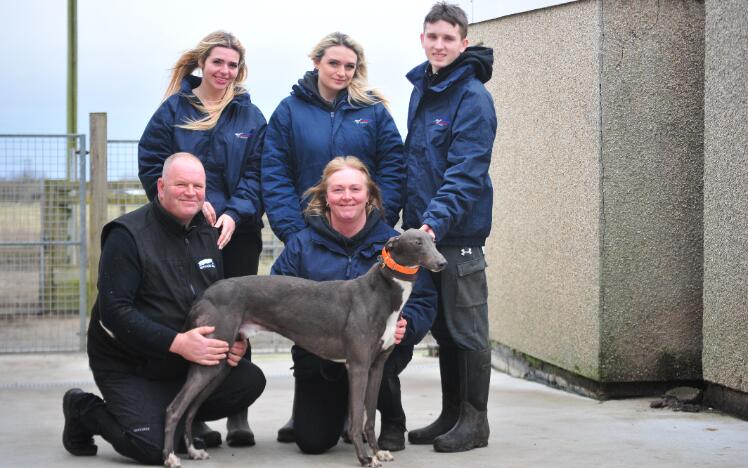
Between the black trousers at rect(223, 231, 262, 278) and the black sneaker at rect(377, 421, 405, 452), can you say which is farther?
the black trousers at rect(223, 231, 262, 278)

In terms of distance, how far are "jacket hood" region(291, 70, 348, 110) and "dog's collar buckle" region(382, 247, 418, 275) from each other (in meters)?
1.11

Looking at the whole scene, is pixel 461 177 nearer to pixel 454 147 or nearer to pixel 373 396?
pixel 454 147

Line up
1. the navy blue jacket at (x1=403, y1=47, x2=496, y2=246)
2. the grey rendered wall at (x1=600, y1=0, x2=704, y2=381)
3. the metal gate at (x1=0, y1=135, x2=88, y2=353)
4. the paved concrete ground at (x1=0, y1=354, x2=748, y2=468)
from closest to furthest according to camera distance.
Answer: the paved concrete ground at (x1=0, y1=354, x2=748, y2=468) < the navy blue jacket at (x1=403, y1=47, x2=496, y2=246) < the grey rendered wall at (x1=600, y1=0, x2=704, y2=381) < the metal gate at (x1=0, y1=135, x2=88, y2=353)

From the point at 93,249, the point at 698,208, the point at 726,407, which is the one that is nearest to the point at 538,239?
the point at 698,208

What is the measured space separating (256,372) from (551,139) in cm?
257

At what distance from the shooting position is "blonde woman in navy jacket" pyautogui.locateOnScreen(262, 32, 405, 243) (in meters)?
5.32

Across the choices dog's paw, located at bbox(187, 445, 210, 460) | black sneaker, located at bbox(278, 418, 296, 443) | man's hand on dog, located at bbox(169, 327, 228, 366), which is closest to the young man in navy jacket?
black sneaker, located at bbox(278, 418, 296, 443)

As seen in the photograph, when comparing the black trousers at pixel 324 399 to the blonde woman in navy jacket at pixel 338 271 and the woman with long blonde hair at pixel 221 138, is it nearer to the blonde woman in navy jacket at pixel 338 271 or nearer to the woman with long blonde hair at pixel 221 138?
the blonde woman in navy jacket at pixel 338 271

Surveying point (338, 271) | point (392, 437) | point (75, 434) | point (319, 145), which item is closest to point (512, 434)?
point (392, 437)

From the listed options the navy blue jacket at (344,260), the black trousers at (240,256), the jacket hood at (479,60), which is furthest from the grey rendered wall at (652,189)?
the black trousers at (240,256)

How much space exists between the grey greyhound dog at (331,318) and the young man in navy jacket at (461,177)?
484 mm

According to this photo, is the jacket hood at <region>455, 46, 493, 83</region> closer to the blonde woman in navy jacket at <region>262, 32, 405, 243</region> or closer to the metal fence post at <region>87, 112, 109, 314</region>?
the blonde woman in navy jacket at <region>262, 32, 405, 243</region>

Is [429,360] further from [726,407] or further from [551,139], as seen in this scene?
[726,407]

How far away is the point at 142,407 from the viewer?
4676 mm
